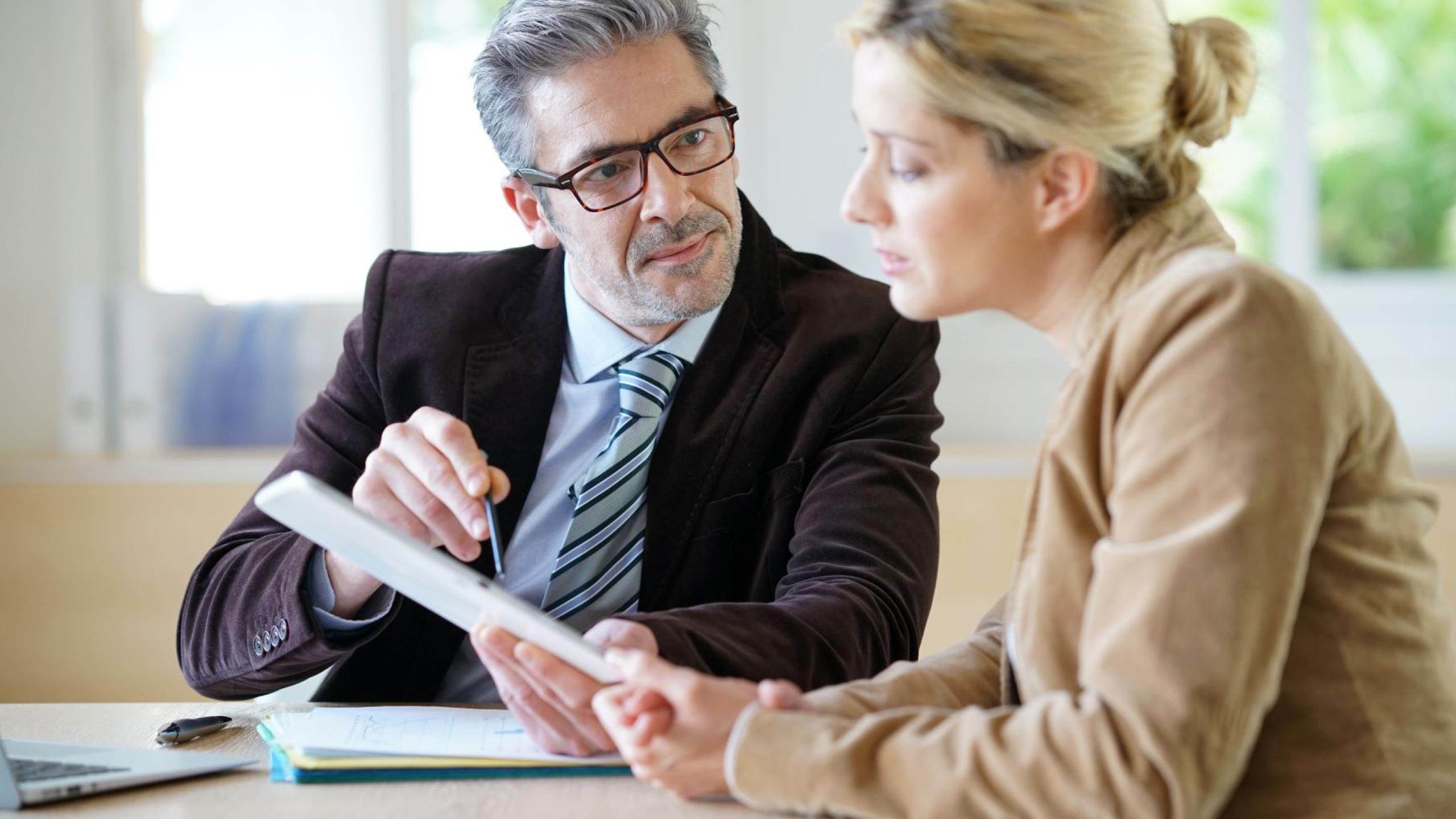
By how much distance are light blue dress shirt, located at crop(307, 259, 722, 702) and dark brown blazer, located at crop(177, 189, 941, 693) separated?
0.06ft

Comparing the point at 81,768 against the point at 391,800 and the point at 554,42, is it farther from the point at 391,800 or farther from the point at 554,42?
the point at 554,42

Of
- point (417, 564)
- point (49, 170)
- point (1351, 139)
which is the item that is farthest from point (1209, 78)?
point (49, 170)

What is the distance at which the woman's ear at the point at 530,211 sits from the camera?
1.87 metres

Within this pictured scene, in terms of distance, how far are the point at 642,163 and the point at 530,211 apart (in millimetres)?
264

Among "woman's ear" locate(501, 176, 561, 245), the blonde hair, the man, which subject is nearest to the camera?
the blonde hair

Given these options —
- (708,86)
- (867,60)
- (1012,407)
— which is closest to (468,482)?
(867,60)

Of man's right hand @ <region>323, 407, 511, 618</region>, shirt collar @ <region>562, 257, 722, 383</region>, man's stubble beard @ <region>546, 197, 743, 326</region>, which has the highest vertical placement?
man's stubble beard @ <region>546, 197, 743, 326</region>

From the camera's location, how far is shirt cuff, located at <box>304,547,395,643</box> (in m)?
1.50

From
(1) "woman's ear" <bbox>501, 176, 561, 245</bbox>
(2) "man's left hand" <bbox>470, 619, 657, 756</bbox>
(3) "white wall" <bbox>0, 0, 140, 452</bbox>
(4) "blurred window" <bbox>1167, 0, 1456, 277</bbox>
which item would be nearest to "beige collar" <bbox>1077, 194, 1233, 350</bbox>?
(2) "man's left hand" <bbox>470, 619, 657, 756</bbox>

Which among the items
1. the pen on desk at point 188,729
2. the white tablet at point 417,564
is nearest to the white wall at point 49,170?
the pen on desk at point 188,729

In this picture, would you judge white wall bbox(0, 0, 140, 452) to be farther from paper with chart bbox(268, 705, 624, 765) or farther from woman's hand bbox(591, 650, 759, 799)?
woman's hand bbox(591, 650, 759, 799)

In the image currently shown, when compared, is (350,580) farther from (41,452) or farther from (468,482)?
(41,452)

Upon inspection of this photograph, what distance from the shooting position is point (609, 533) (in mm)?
1663

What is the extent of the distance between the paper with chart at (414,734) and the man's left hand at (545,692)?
2 centimetres
